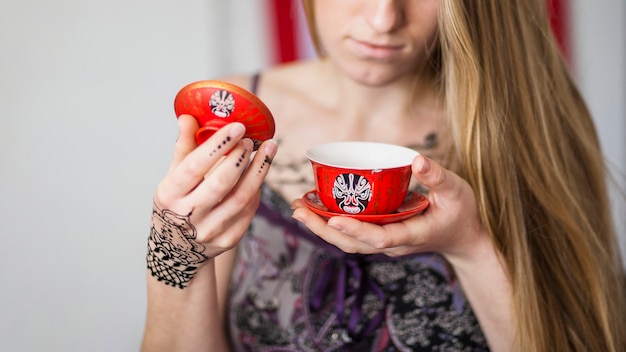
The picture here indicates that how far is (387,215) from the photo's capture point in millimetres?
836

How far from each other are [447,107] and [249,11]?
1.67 meters

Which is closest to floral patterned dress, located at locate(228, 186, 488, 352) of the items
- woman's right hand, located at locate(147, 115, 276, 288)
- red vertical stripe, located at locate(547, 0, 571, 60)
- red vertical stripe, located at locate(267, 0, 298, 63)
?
woman's right hand, located at locate(147, 115, 276, 288)

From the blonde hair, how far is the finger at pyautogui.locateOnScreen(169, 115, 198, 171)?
1.77ft

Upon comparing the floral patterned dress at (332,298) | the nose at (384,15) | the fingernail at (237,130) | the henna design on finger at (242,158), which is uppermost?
the nose at (384,15)

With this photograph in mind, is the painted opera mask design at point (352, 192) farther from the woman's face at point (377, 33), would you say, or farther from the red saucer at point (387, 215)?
the woman's face at point (377, 33)

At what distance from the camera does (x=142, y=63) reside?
7.67ft

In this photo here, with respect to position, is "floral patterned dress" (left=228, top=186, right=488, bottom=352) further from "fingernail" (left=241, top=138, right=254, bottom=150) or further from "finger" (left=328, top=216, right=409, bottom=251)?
"fingernail" (left=241, top=138, right=254, bottom=150)

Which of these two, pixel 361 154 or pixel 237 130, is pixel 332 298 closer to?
pixel 361 154

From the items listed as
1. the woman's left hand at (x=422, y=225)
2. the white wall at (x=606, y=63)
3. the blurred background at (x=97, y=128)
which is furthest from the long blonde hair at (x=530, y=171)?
the white wall at (x=606, y=63)

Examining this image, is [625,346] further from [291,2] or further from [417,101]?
[291,2]

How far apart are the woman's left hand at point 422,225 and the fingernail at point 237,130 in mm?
157

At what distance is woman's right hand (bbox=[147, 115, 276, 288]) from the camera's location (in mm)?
750

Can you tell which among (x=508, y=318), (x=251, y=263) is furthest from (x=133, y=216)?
(x=508, y=318)

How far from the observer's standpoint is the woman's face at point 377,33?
1.08 meters
